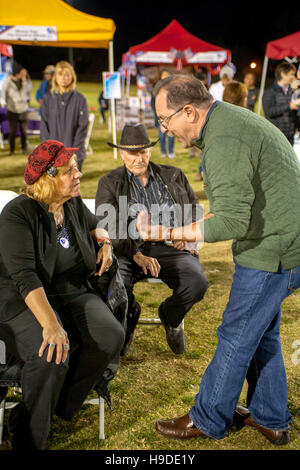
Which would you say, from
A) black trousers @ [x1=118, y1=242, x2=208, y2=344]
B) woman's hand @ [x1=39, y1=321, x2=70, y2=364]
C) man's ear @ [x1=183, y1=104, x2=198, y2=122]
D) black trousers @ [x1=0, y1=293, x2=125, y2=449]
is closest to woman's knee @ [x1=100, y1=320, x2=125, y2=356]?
black trousers @ [x1=0, y1=293, x2=125, y2=449]

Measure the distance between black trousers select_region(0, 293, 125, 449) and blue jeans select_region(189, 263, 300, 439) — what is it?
1.84 feet

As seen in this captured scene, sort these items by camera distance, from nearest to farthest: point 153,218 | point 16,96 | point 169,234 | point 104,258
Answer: point 169,234 → point 104,258 → point 153,218 → point 16,96

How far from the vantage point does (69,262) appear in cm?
239

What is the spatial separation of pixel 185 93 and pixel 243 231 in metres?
0.63

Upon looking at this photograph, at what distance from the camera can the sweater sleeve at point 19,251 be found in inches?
82.7

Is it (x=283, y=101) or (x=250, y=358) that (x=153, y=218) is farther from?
(x=283, y=101)

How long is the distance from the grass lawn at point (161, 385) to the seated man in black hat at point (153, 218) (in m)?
0.18

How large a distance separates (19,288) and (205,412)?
1.14 metres

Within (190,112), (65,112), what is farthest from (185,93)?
(65,112)

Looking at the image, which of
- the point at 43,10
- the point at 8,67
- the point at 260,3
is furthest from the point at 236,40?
the point at 43,10

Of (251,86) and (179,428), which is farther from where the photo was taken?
(251,86)

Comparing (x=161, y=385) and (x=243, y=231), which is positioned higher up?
(x=243, y=231)

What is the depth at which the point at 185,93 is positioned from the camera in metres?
1.78

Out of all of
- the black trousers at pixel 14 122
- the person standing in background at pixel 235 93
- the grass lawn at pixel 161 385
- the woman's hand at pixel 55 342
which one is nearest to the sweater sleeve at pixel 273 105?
the person standing in background at pixel 235 93
